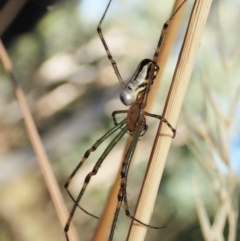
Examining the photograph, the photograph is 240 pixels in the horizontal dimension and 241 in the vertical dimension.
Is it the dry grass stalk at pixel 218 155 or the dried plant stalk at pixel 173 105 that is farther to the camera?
the dry grass stalk at pixel 218 155

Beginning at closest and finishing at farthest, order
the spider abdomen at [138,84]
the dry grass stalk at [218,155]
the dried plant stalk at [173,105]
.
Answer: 1. the dried plant stalk at [173,105]
2. the spider abdomen at [138,84]
3. the dry grass stalk at [218,155]

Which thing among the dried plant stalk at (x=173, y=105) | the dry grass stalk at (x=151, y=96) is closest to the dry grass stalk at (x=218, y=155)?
the dry grass stalk at (x=151, y=96)

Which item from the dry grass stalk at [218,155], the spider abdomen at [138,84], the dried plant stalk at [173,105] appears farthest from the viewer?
the dry grass stalk at [218,155]

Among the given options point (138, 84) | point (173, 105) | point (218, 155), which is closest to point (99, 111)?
point (218, 155)

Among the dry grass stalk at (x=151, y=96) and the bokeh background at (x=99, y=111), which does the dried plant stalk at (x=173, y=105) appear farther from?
the bokeh background at (x=99, y=111)

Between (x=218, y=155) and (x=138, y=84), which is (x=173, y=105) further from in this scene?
(x=218, y=155)

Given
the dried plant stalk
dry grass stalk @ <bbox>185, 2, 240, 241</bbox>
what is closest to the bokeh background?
dry grass stalk @ <bbox>185, 2, 240, 241</bbox>

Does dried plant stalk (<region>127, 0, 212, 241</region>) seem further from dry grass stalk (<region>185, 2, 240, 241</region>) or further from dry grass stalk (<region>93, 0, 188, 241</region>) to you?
dry grass stalk (<region>185, 2, 240, 241</region>)
